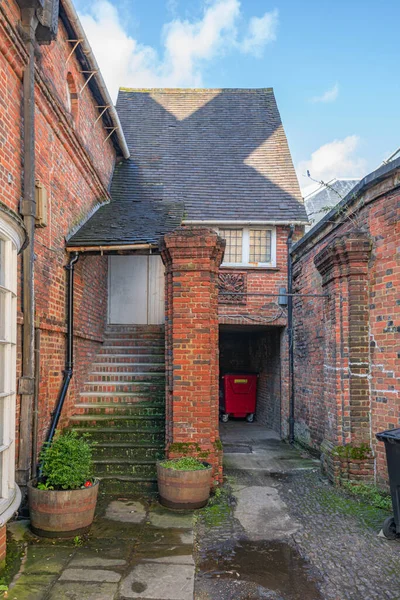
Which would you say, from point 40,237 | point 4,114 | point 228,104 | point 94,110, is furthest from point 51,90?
point 228,104

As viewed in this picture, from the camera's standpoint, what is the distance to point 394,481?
480 cm

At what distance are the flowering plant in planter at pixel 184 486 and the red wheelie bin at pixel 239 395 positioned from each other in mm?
7563

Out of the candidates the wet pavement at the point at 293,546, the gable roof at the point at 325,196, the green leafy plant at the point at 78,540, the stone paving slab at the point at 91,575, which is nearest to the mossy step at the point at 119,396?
the wet pavement at the point at 293,546

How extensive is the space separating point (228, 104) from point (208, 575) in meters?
13.3

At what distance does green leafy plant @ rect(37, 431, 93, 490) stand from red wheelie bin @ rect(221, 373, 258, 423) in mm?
8268

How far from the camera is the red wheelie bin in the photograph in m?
13.2

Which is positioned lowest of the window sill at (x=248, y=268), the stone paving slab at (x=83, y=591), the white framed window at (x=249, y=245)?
the stone paving slab at (x=83, y=591)

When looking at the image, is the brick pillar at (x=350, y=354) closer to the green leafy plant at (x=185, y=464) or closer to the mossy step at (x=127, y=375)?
the green leafy plant at (x=185, y=464)

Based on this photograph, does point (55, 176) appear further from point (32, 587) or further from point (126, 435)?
point (32, 587)

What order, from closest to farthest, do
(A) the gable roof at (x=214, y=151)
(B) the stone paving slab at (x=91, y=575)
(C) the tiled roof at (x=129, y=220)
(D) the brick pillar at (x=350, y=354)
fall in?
(B) the stone paving slab at (x=91, y=575)
(D) the brick pillar at (x=350, y=354)
(C) the tiled roof at (x=129, y=220)
(A) the gable roof at (x=214, y=151)

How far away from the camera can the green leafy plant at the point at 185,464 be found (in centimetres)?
566

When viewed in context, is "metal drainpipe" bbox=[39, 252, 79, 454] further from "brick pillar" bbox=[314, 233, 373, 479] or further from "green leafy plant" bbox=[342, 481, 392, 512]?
"green leafy plant" bbox=[342, 481, 392, 512]

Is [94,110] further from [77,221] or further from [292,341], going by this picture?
[292,341]

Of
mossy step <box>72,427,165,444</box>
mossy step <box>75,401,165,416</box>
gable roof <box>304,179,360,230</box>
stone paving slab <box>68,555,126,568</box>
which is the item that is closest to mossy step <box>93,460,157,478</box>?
mossy step <box>72,427,165,444</box>
